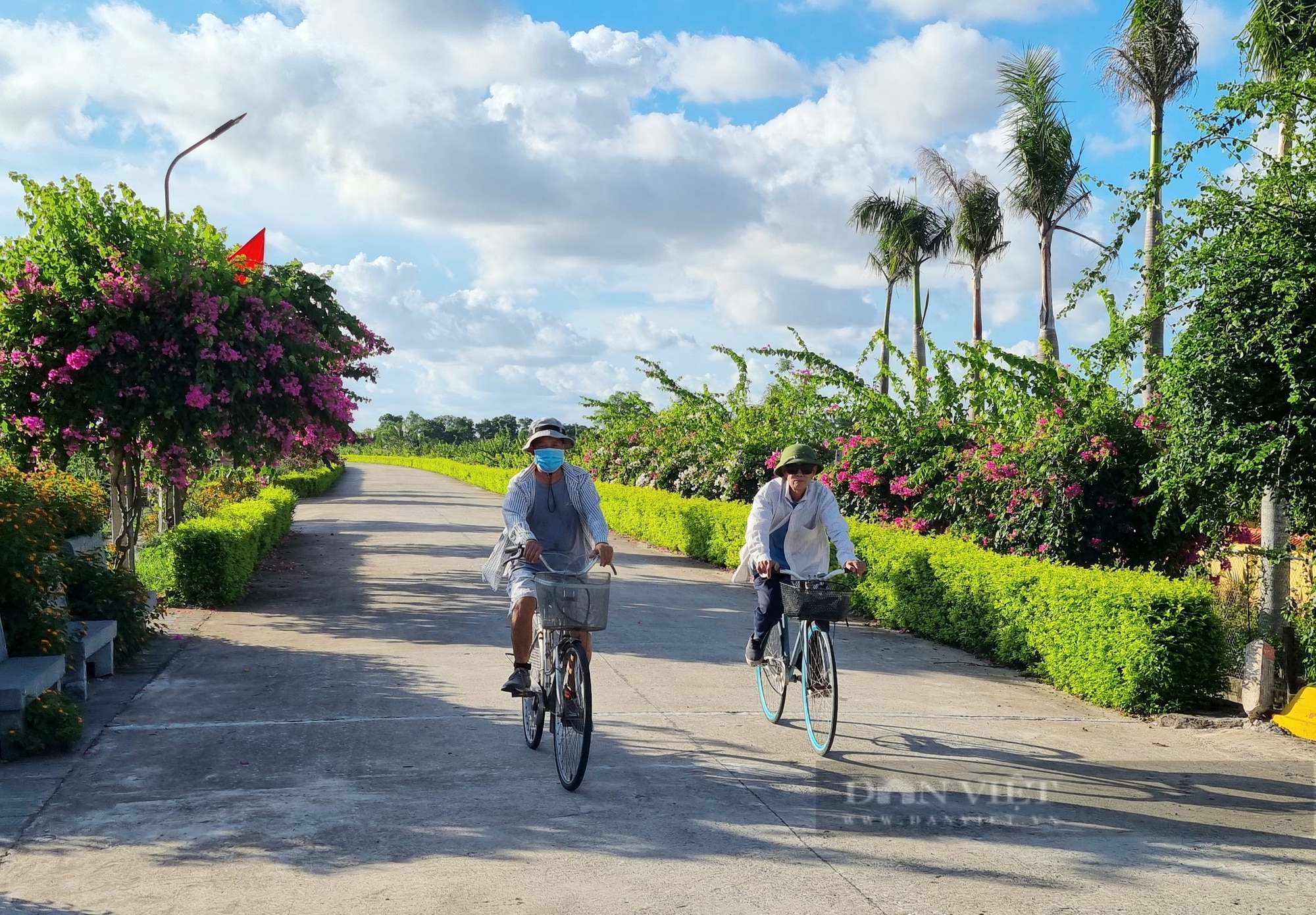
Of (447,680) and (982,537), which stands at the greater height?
(982,537)

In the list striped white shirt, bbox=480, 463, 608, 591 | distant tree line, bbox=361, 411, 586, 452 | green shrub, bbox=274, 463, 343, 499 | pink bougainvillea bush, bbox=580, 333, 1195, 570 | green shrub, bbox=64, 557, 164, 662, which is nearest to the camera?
striped white shirt, bbox=480, 463, 608, 591

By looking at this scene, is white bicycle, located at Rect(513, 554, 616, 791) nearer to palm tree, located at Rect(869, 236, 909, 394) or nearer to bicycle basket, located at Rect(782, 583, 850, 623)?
bicycle basket, located at Rect(782, 583, 850, 623)

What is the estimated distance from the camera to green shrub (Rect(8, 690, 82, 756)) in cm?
611

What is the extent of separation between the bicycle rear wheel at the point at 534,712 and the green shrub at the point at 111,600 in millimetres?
4031

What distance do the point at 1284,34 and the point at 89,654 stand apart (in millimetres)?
9652

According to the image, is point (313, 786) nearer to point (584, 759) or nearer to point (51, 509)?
point (584, 759)

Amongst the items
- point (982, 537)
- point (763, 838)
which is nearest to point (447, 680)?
point (763, 838)

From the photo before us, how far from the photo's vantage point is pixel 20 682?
622 centimetres

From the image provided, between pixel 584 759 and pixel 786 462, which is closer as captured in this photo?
pixel 584 759

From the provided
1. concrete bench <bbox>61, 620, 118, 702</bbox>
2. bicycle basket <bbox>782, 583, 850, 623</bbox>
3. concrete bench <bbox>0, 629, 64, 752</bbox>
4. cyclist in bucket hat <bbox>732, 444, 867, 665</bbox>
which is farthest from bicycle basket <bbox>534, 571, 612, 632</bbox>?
concrete bench <bbox>61, 620, 118, 702</bbox>

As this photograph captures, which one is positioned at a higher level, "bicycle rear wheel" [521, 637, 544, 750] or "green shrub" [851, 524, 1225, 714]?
"green shrub" [851, 524, 1225, 714]

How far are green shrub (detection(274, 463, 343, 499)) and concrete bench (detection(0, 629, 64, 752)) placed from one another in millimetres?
22335

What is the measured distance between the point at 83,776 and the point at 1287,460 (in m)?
7.39

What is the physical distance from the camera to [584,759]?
17.8 feet
